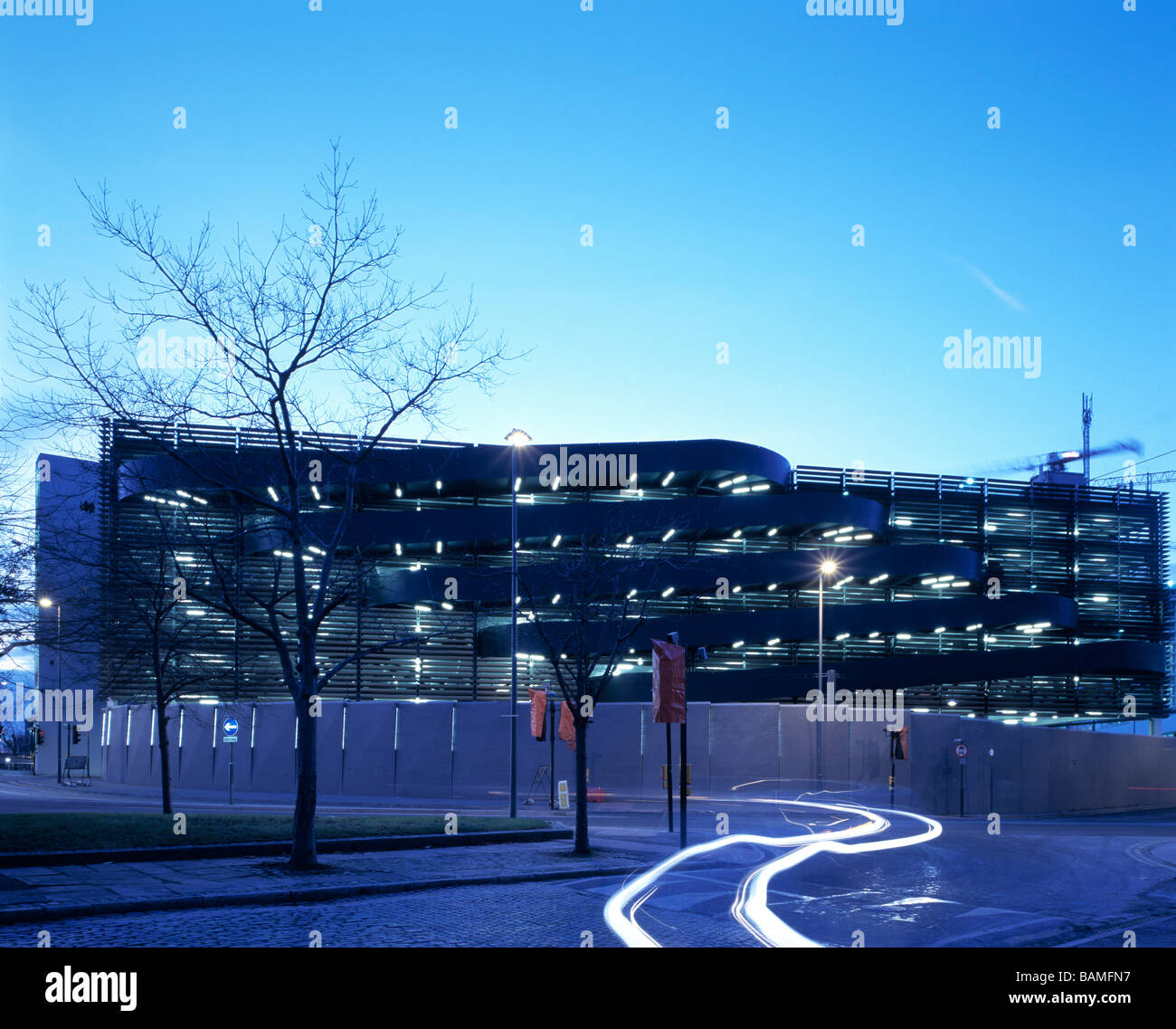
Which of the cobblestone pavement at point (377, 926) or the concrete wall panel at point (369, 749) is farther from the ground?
the cobblestone pavement at point (377, 926)

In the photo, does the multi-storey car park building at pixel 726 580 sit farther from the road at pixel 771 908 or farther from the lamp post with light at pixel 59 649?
the road at pixel 771 908

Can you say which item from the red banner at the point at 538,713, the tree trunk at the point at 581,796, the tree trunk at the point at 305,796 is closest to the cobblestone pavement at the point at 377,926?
the tree trunk at the point at 305,796

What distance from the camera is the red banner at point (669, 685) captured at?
20.8 m

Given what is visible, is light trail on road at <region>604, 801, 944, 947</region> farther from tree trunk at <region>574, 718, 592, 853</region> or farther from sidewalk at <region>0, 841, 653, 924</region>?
tree trunk at <region>574, 718, 592, 853</region>

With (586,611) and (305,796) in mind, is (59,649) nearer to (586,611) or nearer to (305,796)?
(305,796)

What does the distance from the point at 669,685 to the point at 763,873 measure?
15.3 feet

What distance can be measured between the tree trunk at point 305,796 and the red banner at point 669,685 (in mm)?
6994

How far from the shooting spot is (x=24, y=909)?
38.2 ft

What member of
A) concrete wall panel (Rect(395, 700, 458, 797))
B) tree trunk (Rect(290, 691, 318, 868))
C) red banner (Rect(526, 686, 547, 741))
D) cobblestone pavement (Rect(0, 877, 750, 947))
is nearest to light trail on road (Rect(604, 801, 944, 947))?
cobblestone pavement (Rect(0, 877, 750, 947))

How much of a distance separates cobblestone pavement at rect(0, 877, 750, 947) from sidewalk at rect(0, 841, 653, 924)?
0.92ft

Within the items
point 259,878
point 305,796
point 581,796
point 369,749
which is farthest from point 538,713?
point 259,878

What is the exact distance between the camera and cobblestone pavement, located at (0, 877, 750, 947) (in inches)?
423

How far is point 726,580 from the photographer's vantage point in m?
54.3
